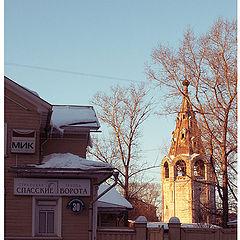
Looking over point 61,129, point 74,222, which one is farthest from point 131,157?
point 74,222

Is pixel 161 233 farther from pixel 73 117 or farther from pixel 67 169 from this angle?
pixel 73 117

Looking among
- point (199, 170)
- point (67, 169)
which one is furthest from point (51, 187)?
point (199, 170)

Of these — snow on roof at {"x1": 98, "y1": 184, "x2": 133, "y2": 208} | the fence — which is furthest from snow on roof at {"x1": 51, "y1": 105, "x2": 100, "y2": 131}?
snow on roof at {"x1": 98, "y1": 184, "x2": 133, "y2": 208}

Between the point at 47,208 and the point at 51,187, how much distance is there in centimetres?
75

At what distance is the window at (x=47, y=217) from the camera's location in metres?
18.1

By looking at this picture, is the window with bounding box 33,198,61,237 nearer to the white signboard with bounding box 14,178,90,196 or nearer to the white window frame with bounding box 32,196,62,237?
the white window frame with bounding box 32,196,62,237

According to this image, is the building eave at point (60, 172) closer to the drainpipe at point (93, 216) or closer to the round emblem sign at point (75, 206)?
the drainpipe at point (93, 216)

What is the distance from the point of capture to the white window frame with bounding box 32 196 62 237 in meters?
18.0

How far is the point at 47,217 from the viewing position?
18.3m

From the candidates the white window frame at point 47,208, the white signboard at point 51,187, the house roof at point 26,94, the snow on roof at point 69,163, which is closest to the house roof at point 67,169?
the snow on roof at point 69,163

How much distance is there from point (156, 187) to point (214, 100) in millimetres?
65199

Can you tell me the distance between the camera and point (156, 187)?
87.8 m

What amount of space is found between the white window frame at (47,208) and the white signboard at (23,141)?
1755mm
